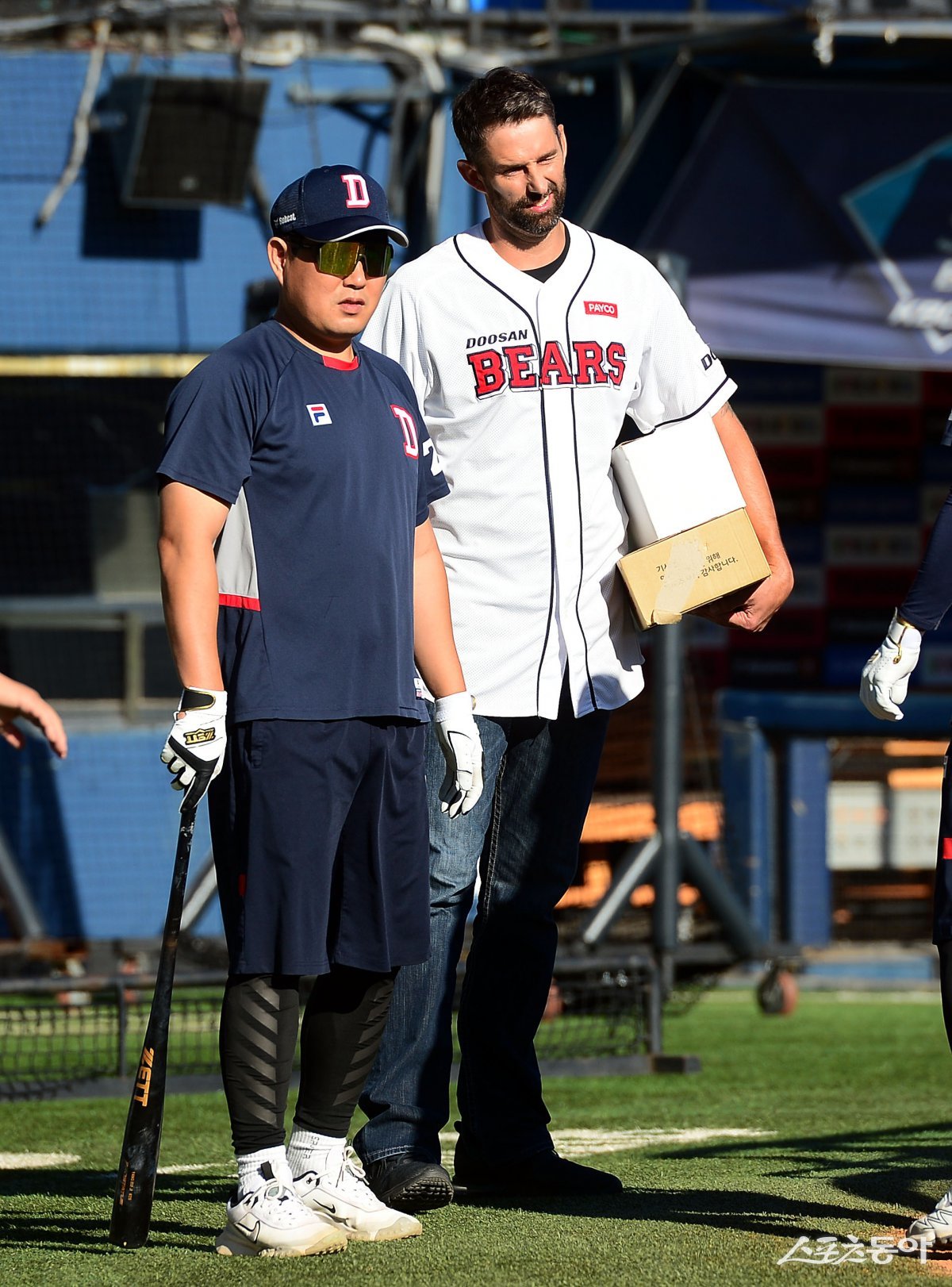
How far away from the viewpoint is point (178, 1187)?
3.93 metres

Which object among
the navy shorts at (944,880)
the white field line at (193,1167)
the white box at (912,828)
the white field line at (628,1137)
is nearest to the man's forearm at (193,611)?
the navy shorts at (944,880)

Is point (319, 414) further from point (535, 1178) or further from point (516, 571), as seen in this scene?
point (535, 1178)

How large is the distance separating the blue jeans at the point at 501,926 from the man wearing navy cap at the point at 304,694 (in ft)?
1.20

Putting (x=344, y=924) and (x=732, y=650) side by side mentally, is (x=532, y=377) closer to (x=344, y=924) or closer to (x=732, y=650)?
(x=344, y=924)

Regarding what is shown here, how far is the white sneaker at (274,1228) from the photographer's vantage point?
304 centimetres

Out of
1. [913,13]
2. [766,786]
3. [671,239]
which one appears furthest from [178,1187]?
[766,786]

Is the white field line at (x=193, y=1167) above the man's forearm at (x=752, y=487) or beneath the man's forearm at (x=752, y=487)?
beneath

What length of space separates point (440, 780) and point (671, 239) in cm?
704

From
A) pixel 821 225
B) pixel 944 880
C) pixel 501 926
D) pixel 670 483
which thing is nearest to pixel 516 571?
pixel 670 483

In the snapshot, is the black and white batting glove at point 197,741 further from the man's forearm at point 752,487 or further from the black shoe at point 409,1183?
the man's forearm at point 752,487

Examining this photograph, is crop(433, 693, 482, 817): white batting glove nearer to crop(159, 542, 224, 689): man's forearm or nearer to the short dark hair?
crop(159, 542, 224, 689): man's forearm

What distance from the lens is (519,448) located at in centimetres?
377

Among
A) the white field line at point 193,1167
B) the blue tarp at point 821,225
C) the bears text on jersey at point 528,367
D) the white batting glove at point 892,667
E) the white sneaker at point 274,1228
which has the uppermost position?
the blue tarp at point 821,225

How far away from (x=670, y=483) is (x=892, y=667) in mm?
767
